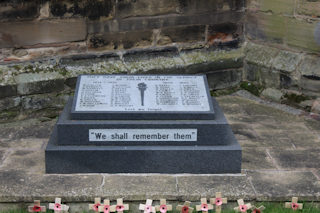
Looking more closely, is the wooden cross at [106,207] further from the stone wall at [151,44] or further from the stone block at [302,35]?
the stone block at [302,35]

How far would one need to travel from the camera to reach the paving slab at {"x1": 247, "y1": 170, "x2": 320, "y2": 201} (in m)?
3.90

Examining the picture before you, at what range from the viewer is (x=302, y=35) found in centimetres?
579

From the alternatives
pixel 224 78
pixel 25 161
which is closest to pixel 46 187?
pixel 25 161

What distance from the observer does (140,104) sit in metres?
4.20

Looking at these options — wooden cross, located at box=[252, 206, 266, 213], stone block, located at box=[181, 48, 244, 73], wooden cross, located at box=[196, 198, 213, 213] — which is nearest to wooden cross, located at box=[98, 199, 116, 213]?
wooden cross, located at box=[196, 198, 213, 213]

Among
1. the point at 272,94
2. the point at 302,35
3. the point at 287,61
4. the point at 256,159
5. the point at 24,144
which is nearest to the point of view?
the point at 256,159

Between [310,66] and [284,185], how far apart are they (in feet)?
6.90

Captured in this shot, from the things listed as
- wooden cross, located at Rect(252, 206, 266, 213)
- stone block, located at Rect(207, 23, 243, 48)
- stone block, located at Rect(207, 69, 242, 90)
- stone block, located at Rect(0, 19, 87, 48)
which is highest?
stone block, located at Rect(0, 19, 87, 48)

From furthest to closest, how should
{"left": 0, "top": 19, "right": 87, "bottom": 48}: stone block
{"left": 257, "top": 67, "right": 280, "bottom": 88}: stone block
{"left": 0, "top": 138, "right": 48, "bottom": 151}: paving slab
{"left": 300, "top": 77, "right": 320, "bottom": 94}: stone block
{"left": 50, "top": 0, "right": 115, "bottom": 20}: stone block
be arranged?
{"left": 257, "top": 67, "right": 280, "bottom": 88}: stone block, {"left": 300, "top": 77, "right": 320, "bottom": 94}: stone block, {"left": 50, "top": 0, "right": 115, "bottom": 20}: stone block, {"left": 0, "top": 19, "right": 87, "bottom": 48}: stone block, {"left": 0, "top": 138, "right": 48, "bottom": 151}: paving slab

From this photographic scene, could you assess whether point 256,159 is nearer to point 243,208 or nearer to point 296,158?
point 296,158

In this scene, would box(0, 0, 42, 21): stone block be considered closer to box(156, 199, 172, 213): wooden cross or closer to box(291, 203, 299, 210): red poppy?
box(156, 199, 172, 213): wooden cross

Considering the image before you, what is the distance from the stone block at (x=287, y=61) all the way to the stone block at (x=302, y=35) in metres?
0.12

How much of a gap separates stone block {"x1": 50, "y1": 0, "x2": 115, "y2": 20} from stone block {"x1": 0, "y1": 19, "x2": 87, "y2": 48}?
8 centimetres

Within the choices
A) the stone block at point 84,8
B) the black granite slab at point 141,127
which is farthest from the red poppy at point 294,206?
the stone block at point 84,8
